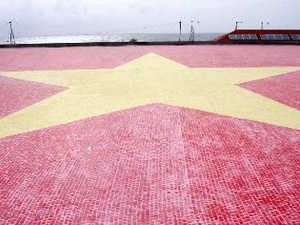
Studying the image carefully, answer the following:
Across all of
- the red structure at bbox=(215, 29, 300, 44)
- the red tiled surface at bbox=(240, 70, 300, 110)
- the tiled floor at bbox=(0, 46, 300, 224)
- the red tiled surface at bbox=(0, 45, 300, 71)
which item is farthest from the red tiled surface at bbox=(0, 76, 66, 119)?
the red structure at bbox=(215, 29, 300, 44)

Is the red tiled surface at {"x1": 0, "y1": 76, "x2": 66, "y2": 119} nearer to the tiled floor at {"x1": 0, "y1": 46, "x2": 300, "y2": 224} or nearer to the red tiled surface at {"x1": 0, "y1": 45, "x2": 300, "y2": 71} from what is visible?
the tiled floor at {"x1": 0, "y1": 46, "x2": 300, "y2": 224}

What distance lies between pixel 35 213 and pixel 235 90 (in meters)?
8.85

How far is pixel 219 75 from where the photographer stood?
14992 millimetres

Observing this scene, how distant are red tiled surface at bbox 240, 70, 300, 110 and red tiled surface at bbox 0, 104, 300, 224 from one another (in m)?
2.83

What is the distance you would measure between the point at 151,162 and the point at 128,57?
44.2ft

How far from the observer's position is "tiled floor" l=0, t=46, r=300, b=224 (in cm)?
548

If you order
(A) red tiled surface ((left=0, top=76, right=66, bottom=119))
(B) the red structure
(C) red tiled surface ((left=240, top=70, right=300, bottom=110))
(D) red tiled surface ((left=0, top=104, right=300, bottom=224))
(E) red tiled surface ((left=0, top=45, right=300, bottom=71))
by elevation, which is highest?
(B) the red structure

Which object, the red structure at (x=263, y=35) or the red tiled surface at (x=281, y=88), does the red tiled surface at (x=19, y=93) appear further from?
the red structure at (x=263, y=35)

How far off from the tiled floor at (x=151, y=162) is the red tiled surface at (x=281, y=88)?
0.23 feet

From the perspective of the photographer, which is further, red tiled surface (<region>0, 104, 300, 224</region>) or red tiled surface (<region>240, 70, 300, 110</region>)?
red tiled surface (<region>240, 70, 300, 110</region>)

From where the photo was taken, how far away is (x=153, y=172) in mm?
6676

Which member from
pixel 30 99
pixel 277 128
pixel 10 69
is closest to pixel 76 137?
pixel 30 99

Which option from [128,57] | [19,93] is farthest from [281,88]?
[128,57]

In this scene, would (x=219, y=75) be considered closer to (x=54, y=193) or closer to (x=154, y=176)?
(x=154, y=176)
